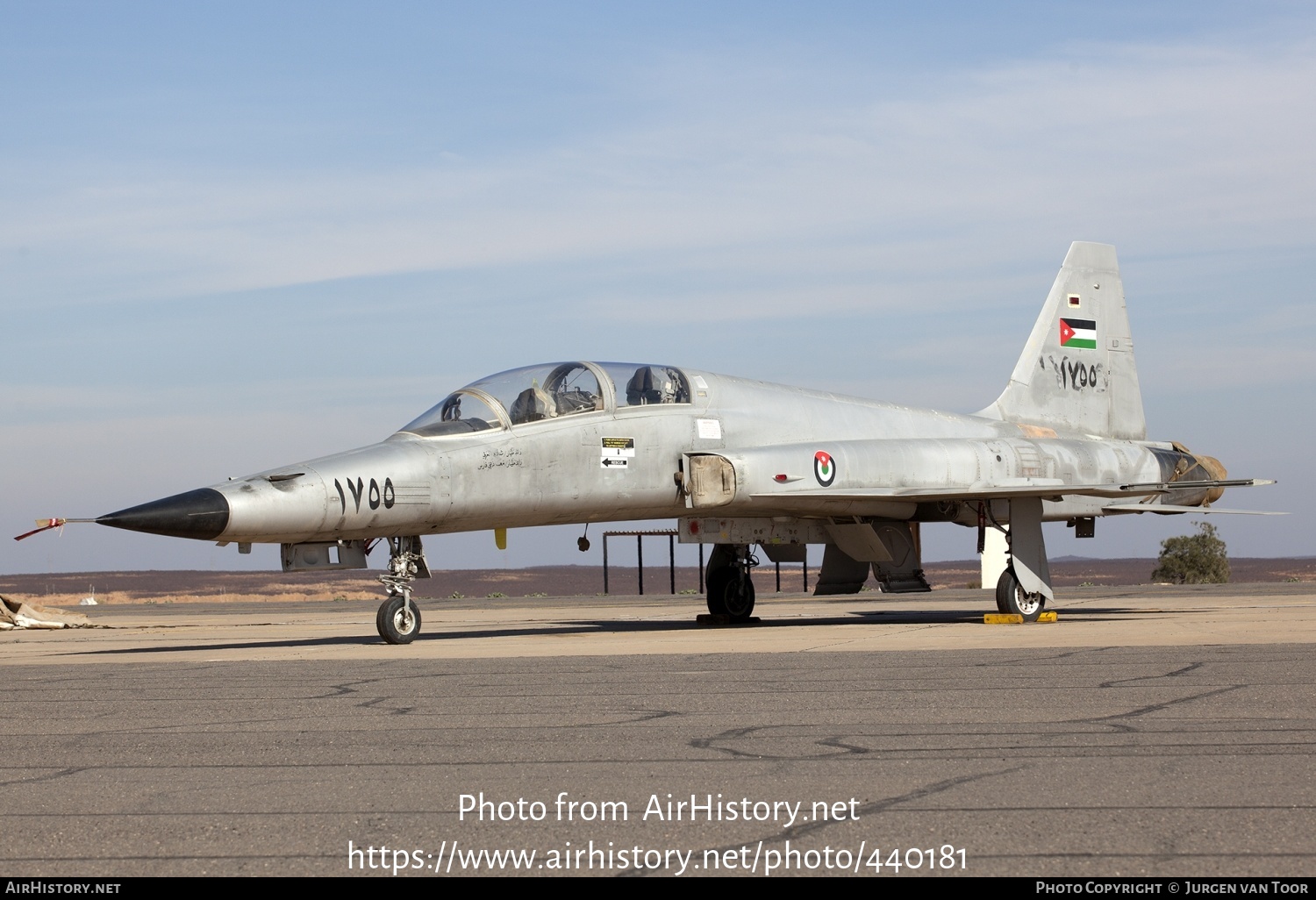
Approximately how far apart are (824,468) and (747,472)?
3.84ft

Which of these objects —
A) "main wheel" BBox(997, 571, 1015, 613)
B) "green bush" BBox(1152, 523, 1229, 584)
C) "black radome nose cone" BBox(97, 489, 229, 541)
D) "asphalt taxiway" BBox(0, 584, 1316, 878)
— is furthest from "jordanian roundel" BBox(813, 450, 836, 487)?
"green bush" BBox(1152, 523, 1229, 584)

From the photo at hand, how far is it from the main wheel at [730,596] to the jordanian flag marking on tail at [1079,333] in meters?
6.93

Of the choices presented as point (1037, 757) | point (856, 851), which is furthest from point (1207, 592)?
point (856, 851)

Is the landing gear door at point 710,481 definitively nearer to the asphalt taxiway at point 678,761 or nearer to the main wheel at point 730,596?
the main wheel at point 730,596

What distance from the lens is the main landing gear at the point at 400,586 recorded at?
15.2 metres

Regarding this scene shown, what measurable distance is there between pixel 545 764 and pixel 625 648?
7575 millimetres

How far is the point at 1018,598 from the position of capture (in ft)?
61.1

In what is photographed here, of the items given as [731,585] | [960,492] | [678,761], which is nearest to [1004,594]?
[960,492]

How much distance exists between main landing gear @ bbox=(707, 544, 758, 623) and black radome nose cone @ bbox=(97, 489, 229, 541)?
26.9 feet

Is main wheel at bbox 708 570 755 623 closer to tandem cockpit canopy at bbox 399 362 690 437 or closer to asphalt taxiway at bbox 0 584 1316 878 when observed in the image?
tandem cockpit canopy at bbox 399 362 690 437

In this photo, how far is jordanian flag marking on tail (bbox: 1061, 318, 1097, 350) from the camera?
22.6 metres

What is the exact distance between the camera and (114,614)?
28641 mm

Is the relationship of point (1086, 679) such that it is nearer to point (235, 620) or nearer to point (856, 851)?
point (856, 851)

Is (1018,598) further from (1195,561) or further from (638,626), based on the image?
(1195,561)
